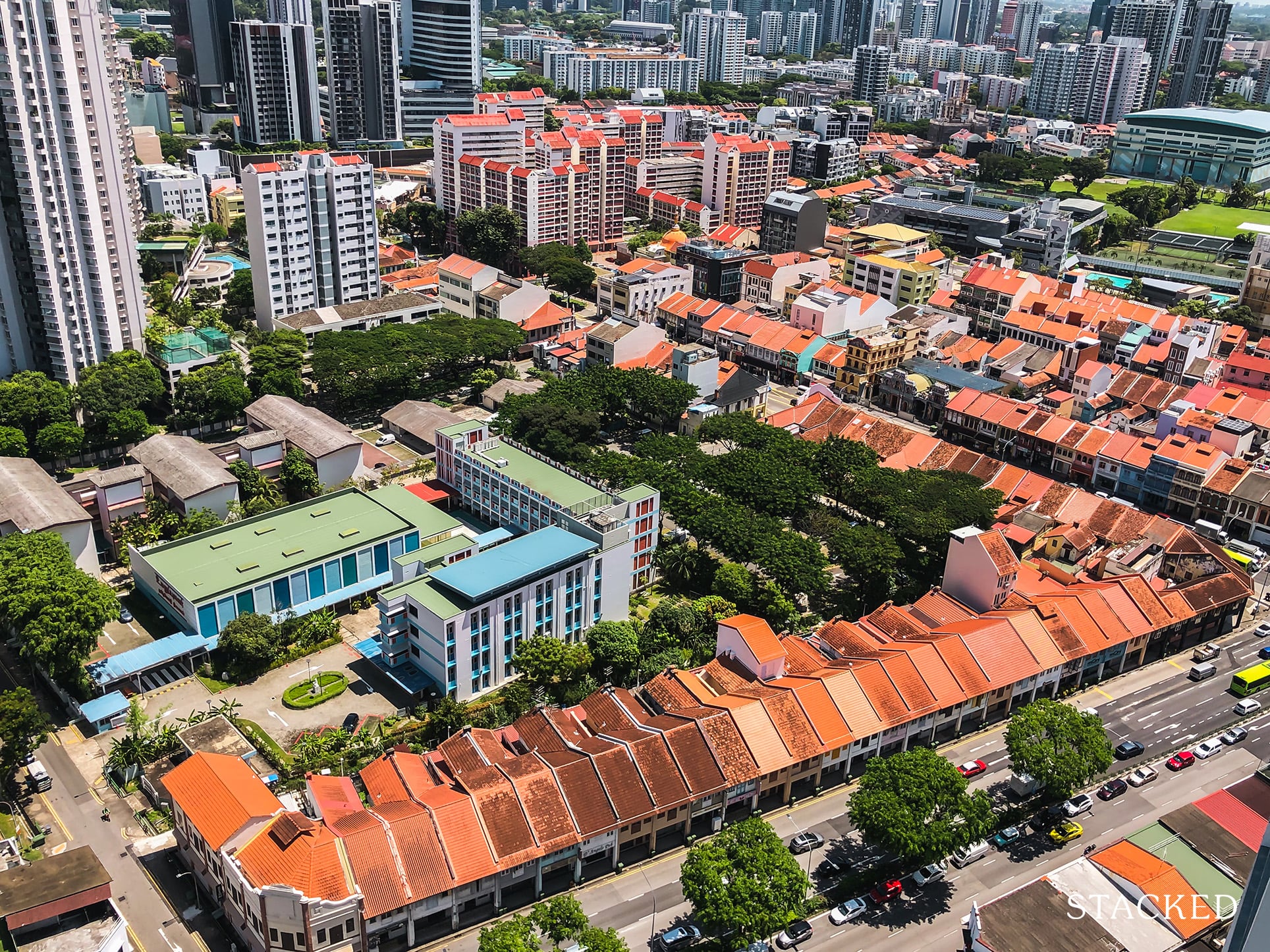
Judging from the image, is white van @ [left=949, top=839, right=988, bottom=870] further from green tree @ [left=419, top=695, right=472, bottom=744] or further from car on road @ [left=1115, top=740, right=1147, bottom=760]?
green tree @ [left=419, top=695, right=472, bottom=744]

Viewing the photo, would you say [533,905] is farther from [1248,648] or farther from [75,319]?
[75,319]

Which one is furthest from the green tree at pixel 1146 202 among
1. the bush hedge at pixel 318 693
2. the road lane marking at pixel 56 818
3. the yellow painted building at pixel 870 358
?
the road lane marking at pixel 56 818

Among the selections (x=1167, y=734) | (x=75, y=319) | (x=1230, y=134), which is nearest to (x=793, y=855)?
(x=1167, y=734)

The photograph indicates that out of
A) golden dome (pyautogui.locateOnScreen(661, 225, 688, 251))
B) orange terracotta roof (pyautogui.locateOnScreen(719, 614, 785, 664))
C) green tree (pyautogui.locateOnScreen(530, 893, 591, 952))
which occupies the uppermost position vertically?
golden dome (pyautogui.locateOnScreen(661, 225, 688, 251))

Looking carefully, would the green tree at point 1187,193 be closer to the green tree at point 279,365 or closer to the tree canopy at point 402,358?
the tree canopy at point 402,358

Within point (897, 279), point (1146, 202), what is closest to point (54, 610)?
point (897, 279)

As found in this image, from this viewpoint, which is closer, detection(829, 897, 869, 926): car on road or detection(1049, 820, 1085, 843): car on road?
detection(829, 897, 869, 926): car on road

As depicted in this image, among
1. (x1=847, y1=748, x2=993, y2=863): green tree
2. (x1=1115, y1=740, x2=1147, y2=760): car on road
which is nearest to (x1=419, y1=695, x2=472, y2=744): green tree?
(x1=847, y1=748, x2=993, y2=863): green tree
